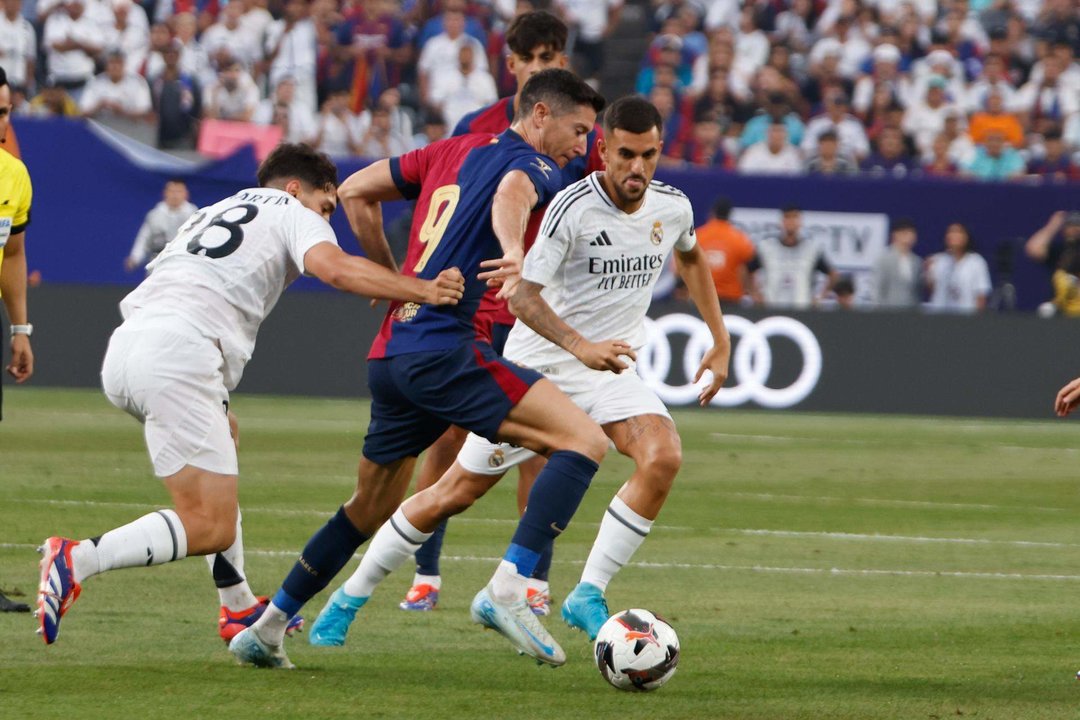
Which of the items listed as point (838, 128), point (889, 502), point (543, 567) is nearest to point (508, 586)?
point (543, 567)

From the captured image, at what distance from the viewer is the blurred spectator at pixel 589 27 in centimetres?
2450

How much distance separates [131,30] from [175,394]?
58.6 ft

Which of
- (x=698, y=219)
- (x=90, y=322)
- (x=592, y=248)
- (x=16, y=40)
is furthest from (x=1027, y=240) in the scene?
(x=592, y=248)

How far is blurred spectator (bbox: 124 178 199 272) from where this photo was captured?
67.3ft

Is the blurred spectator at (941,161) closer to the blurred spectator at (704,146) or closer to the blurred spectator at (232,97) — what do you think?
the blurred spectator at (704,146)

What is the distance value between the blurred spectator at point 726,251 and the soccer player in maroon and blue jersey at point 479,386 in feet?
41.5

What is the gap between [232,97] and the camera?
72.7 feet

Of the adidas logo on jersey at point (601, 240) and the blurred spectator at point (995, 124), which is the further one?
→ the blurred spectator at point (995, 124)

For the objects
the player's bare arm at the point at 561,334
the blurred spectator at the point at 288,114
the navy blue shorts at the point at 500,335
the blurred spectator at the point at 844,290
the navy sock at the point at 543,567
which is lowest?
the blurred spectator at the point at 844,290

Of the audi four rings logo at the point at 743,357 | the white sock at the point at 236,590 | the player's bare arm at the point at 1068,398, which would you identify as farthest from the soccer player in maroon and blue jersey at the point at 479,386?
the audi four rings logo at the point at 743,357

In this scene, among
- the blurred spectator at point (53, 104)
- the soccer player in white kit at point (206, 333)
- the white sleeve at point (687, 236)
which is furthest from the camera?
the blurred spectator at point (53, 104)

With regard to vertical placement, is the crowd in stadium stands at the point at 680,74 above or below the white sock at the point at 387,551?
below

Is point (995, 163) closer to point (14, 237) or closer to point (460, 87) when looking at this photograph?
point (460, 87)

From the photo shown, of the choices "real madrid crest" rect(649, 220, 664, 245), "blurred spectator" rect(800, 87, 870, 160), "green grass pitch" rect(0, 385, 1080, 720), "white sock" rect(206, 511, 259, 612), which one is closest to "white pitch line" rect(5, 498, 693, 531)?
"green grass pitch" rect(0, 385, 1080, 720)
